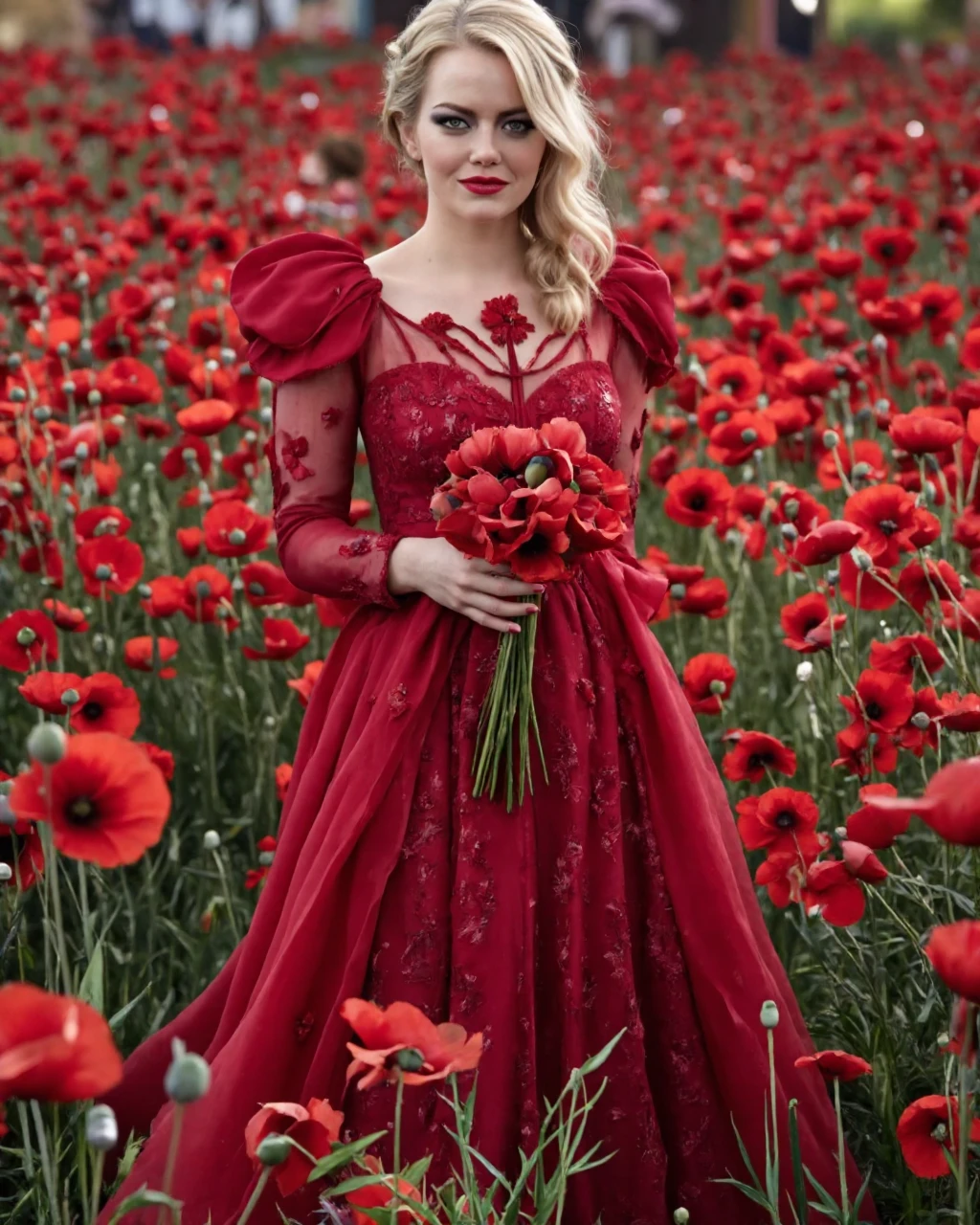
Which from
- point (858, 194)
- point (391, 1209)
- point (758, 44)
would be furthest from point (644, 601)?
point (758, 44)

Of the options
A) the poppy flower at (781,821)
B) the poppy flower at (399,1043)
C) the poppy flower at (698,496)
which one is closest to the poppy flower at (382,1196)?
the poppy flower at (399,1043)

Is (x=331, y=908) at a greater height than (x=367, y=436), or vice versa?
(x=367, y=436)

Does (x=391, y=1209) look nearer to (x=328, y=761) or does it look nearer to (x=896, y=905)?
(x=328, y=761)

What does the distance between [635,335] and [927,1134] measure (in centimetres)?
108

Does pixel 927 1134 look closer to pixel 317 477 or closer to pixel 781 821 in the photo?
pixel 781 821

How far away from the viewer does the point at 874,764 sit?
2.32 metres

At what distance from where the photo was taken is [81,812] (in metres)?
1.39

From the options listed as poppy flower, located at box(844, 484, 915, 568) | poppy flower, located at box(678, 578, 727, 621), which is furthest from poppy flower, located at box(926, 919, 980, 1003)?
poppy flower, located at box(678, 578, 727, 621)

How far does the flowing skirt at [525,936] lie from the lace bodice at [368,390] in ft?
0.41

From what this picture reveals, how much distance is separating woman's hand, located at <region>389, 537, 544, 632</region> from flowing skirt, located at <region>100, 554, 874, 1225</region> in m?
0.08

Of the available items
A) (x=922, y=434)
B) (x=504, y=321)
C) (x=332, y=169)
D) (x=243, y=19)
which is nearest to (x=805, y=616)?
(x=922, y=434)

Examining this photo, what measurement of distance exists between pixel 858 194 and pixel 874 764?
4439 millimetres

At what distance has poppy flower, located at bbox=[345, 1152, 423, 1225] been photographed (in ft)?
5.09

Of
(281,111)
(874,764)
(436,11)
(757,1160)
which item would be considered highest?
(281,111)
